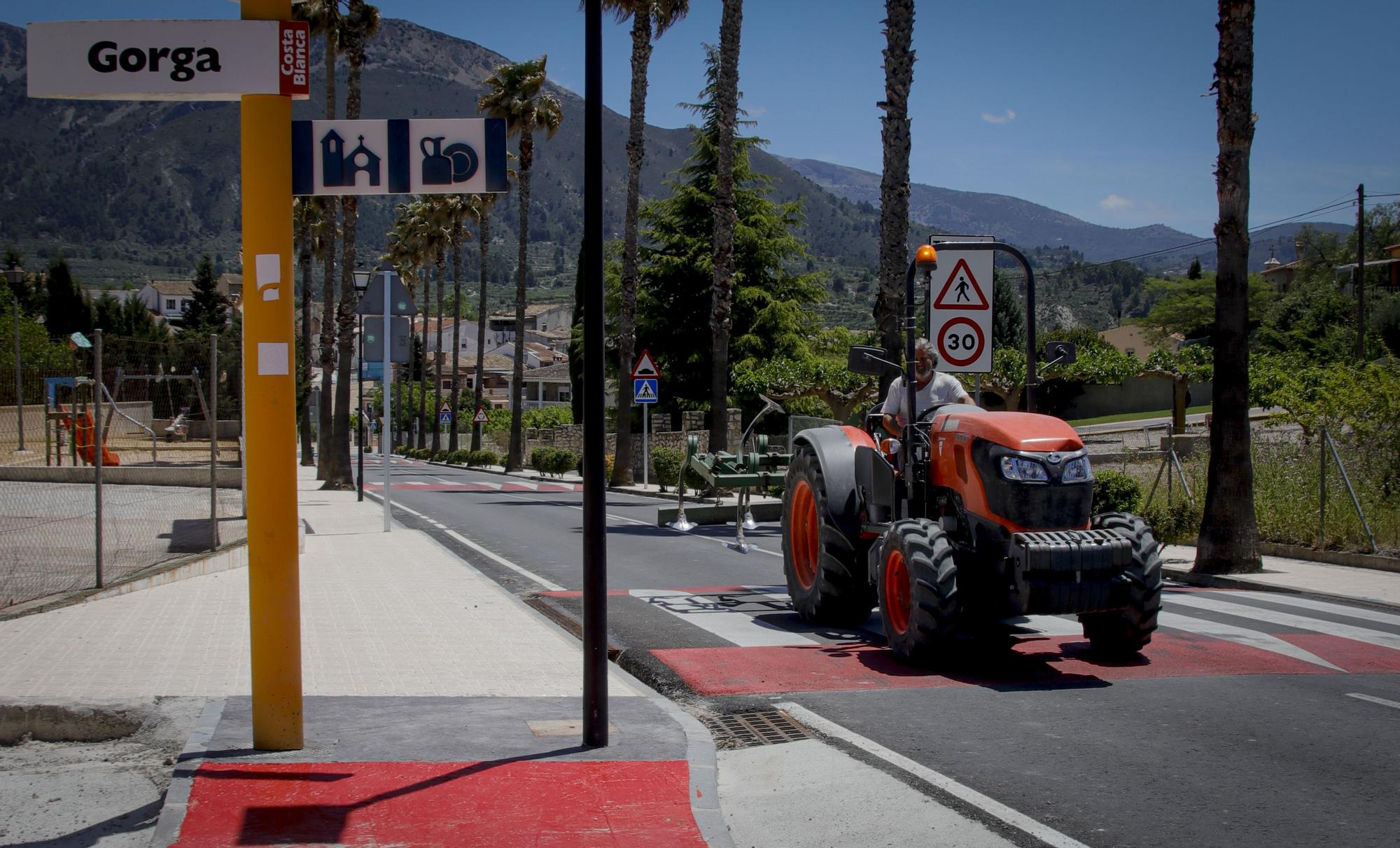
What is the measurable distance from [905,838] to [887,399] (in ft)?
16.2

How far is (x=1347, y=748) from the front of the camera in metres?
6.29

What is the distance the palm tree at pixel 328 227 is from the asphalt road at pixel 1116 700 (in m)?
25.6

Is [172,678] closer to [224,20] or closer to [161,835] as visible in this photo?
[161,835]

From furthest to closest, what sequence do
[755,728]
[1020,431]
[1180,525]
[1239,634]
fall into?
[1180,525], [1239,634], [1020,431], [755,728]

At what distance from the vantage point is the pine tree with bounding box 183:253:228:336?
98875mm

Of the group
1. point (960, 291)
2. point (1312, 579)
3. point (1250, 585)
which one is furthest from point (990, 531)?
point (1312, 579)

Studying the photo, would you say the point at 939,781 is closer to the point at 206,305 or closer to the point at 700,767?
the point at 700,767

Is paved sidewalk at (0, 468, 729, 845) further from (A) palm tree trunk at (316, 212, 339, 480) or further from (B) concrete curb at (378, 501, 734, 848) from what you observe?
(A) palm tree trunk at (316, 212, 339, 480)

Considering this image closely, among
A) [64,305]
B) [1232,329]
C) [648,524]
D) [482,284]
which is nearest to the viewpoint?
[1232,329]

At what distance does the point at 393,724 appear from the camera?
260 inches

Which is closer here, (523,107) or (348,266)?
(348,266)

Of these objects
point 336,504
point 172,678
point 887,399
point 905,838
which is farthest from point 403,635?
point 336,504

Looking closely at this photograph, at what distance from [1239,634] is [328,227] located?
33.3 meters

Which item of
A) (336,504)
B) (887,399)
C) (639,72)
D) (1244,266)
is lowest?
(336,504)
